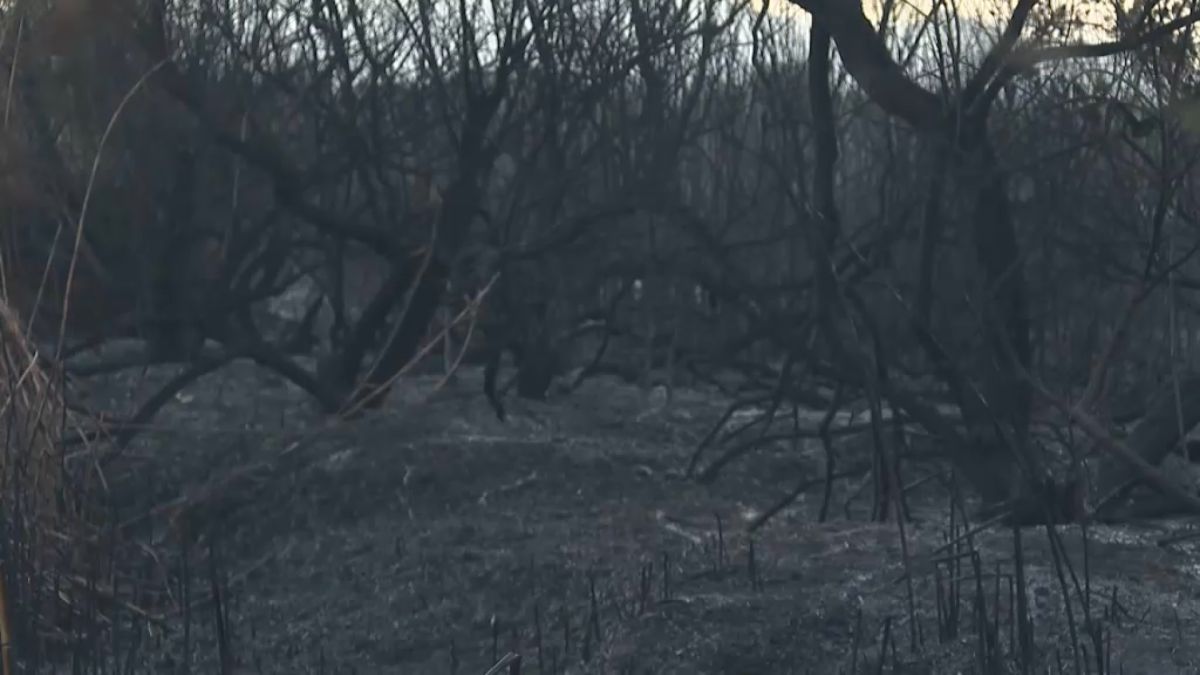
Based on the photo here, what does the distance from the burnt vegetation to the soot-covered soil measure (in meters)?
0.04

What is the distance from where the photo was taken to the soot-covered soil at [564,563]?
523cm

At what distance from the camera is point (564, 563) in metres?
6.39

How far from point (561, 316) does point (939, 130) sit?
464 centimetres

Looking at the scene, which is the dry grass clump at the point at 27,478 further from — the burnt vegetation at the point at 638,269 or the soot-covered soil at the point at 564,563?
the soot-covered soil at the point at 564,563

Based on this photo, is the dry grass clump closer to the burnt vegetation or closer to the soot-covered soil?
the burnt vegetation

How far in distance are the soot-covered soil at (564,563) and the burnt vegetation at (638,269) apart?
0.04 metres

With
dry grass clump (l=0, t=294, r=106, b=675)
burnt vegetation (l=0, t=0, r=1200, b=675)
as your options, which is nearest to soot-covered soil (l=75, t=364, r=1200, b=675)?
burnt vegetation (l=0, t=0, r=1200, b=675)

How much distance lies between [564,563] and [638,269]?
343cm

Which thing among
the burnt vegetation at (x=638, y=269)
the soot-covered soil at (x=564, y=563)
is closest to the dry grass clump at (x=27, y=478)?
the burnt vegetation at (x=638, y=269)

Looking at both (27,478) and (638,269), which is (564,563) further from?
(638,269)

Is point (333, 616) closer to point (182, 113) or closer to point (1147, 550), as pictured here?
point (1147, 550)

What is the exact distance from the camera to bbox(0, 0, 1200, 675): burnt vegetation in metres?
5.43

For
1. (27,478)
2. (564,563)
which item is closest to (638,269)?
(564,563)

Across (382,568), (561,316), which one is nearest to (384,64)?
(561,316)
